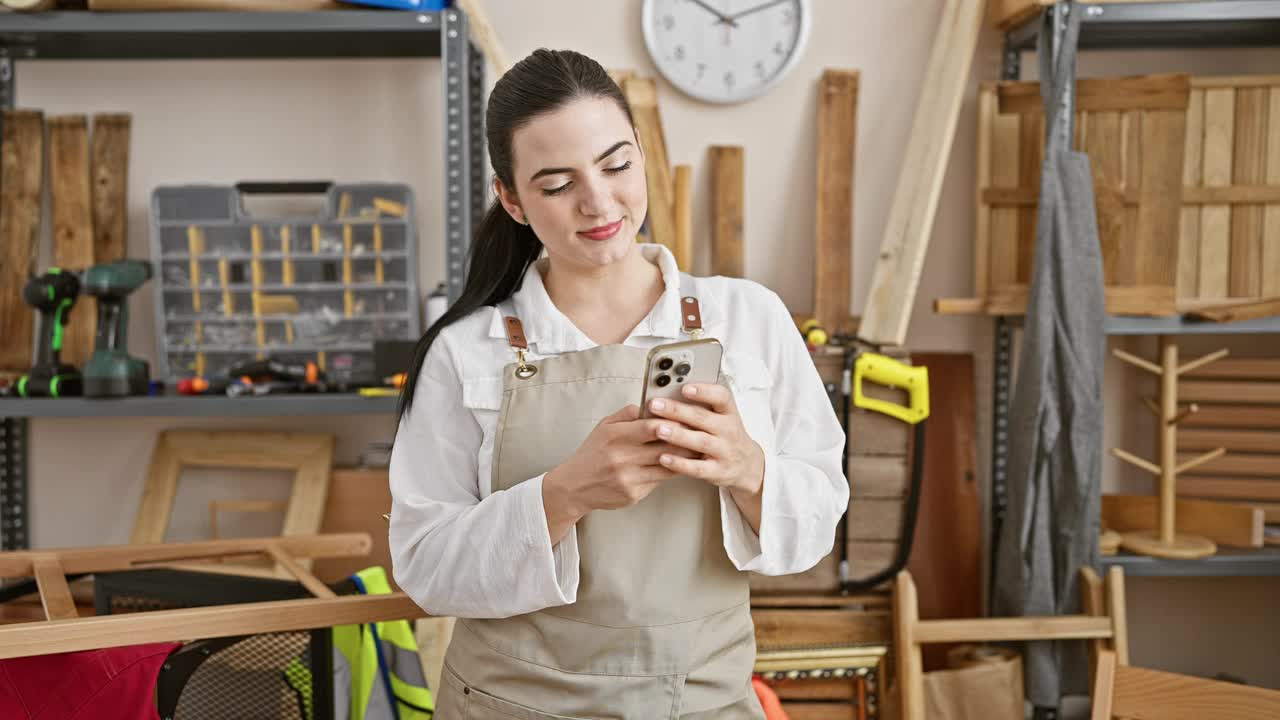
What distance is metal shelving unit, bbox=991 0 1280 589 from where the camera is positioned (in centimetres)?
235

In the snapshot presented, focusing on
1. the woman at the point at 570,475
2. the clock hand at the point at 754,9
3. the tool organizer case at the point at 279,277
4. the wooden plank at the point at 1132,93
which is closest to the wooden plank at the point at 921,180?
the wooden plank at the point at 1132,93

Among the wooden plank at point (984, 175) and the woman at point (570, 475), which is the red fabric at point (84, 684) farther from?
the wooden plank at point (984, 175)

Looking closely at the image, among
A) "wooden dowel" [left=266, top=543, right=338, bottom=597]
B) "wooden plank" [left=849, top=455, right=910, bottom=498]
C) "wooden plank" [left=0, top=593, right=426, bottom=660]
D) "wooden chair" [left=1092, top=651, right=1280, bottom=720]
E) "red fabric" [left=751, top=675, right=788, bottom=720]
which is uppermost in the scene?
"wooden plank" [left=849, top=455, right=910, bottom=498]

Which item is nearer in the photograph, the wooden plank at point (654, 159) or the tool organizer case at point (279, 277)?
the tool organizer case at point (279, 277)

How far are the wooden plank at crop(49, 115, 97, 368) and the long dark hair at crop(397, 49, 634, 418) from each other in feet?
5.85

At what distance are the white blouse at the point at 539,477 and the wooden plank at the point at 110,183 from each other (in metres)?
1.85

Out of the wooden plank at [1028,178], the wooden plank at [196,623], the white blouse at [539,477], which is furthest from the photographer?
the wooden plank at [1028,178]

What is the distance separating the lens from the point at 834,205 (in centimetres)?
275

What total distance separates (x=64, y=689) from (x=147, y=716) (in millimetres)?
119

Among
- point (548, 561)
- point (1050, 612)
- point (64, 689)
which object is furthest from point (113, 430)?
point (1050, 612)

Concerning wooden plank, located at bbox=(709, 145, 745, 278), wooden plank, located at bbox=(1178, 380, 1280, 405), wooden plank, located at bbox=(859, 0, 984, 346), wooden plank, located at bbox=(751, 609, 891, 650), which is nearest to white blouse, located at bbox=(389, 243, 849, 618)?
wooden plank, located at bbox=(751, 609, 891, 650)

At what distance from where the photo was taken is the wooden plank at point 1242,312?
2377 millimetres

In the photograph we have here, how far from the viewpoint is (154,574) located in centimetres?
179

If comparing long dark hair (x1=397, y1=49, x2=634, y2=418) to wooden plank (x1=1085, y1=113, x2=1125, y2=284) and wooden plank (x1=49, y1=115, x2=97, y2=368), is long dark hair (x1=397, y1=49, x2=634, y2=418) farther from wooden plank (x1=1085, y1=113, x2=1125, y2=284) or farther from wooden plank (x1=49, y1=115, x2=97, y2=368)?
wooden plank (x1=49, y1=115, x2=97, y2=368)
